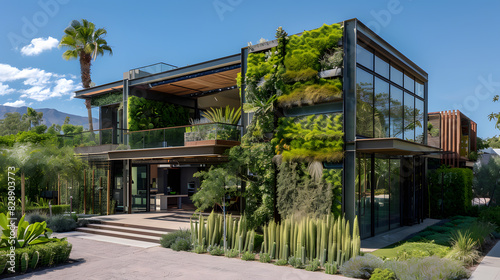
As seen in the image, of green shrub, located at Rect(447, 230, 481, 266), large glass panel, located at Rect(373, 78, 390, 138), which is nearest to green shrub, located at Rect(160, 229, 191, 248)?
large glass panel, located at Rect(373, 78, 390, 138)

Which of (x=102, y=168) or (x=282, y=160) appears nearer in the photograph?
(x=282, y=160)

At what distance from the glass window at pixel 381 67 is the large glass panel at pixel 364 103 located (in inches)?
26.5

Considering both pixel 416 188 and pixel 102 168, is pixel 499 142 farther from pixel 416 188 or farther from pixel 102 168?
pixel 102 168

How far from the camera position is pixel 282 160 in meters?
12.0

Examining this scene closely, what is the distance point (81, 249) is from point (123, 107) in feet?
32.9

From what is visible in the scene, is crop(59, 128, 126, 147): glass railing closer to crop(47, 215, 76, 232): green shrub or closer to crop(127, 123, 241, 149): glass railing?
crop(127, 123, 241, 149): glass railing

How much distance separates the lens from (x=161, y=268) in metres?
9.16

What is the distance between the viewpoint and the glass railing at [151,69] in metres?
19.0

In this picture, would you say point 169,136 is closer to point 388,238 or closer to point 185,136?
point 185,136

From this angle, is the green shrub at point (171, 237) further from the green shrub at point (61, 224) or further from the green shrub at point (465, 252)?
the green shrub at point (465, 252)

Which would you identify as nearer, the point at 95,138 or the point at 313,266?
the point at 313,266

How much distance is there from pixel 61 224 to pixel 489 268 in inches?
547

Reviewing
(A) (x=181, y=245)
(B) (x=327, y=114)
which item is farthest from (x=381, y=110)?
(A) (x=181, y=245)

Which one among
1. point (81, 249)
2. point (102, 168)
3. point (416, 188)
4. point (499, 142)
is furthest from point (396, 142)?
point (499, 142)
